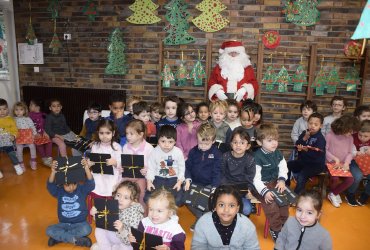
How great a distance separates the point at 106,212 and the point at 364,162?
3008mm

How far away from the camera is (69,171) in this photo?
2.66 metres

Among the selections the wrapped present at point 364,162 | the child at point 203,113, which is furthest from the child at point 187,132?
the wrapped present at point 364,162

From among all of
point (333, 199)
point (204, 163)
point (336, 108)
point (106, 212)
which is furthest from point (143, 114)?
point (336, 108)

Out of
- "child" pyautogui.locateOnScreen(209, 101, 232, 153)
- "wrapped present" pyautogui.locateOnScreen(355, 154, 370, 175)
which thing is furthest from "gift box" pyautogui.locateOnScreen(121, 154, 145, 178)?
"wrapped present" pyautogui.locateOnScreen(355, 154, 370, 175)

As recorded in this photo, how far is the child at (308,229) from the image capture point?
196 cm

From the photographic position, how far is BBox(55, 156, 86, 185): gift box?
8.63ft

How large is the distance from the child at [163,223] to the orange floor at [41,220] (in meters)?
0.77

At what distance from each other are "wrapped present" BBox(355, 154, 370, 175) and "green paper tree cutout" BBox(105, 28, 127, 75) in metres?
3.78

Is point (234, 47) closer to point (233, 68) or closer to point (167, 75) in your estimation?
point (233, 68)

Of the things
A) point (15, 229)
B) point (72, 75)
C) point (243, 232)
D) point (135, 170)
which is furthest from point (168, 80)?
point (243, 232)

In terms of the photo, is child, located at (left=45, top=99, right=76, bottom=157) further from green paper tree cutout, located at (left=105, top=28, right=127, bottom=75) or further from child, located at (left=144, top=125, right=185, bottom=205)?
child, located at (left=144, top=125, right=185, bottom=205)

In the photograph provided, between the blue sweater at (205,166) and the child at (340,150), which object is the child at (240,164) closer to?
the blue sweater at (205,166)

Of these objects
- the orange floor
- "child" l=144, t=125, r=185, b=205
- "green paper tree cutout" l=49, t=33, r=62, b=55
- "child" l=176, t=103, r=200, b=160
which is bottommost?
the orange floor

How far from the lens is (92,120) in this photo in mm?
4215
